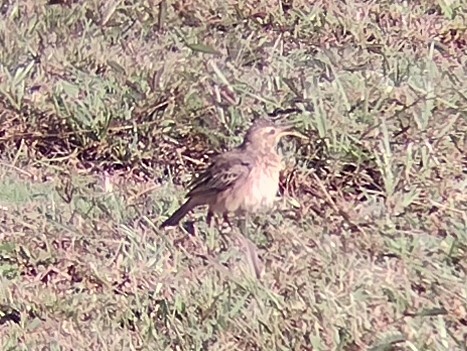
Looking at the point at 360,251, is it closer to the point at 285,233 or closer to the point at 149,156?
the point at 285,233

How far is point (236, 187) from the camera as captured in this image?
21.5 ft

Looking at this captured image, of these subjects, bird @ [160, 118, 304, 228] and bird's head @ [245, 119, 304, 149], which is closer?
bird @ [160, 118, 304, 228]

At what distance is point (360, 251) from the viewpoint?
6.09m

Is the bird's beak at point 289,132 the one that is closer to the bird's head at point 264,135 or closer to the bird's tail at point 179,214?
the bird's head at point 264,135

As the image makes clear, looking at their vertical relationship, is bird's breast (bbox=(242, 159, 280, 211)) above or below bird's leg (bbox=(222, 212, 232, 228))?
above

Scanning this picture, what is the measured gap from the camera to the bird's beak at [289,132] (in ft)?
22.8

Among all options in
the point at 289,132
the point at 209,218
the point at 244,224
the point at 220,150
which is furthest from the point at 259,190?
the point at 220,150

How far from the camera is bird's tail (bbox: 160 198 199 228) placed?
658 centimetres

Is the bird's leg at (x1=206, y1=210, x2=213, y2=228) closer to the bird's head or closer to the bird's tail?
the bird's tail

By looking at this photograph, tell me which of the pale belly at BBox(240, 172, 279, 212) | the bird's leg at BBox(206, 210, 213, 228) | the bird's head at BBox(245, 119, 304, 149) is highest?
the bird's head at BBox(245, 119, 304, 149)

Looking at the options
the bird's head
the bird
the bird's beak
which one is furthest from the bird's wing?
the bird's beak

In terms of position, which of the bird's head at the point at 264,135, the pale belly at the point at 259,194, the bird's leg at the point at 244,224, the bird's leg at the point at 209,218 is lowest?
the bird's leg at the point at 209,218

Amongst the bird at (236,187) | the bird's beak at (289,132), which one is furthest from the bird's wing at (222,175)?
the bird's beak at (289,132)

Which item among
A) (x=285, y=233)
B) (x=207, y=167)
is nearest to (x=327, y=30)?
(x=207, y=167)
